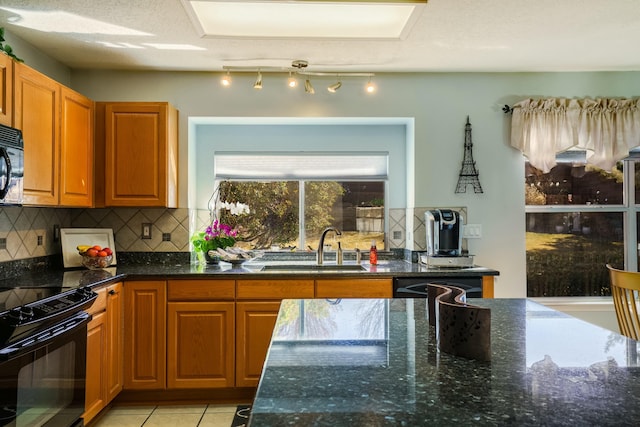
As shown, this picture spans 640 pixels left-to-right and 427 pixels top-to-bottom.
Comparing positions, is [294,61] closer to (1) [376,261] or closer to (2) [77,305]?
(1) [376,261]

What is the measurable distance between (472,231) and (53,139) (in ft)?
9.75

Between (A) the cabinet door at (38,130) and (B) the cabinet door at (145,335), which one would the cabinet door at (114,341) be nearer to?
(B) the cabinet door at (145,335)

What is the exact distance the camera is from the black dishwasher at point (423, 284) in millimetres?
3113


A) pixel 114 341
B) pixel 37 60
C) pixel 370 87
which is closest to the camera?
pixel 114 341

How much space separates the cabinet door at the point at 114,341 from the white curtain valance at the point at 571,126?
3062 mm

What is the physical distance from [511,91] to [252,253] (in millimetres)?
2382

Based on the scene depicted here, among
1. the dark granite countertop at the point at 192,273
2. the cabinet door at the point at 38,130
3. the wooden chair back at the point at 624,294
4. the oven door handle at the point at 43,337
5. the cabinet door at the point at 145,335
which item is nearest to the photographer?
the oven door handle at the point at 43,337

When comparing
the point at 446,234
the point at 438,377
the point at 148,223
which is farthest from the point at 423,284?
the point at 438,377

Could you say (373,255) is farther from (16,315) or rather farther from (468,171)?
(16,315)

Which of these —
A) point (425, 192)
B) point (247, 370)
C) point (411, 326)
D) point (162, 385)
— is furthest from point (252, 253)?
point (411, 326)

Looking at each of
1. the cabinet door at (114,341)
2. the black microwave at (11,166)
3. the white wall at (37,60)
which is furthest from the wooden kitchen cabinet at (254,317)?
the white wall at (37,60)

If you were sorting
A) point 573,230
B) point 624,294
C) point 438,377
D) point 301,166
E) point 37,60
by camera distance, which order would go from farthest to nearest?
point 301,166, point 573,230, point 37,60, point 624,294, point 438,377

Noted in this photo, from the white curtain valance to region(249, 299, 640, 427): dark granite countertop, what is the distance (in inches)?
97.0

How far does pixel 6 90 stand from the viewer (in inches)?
93.7
